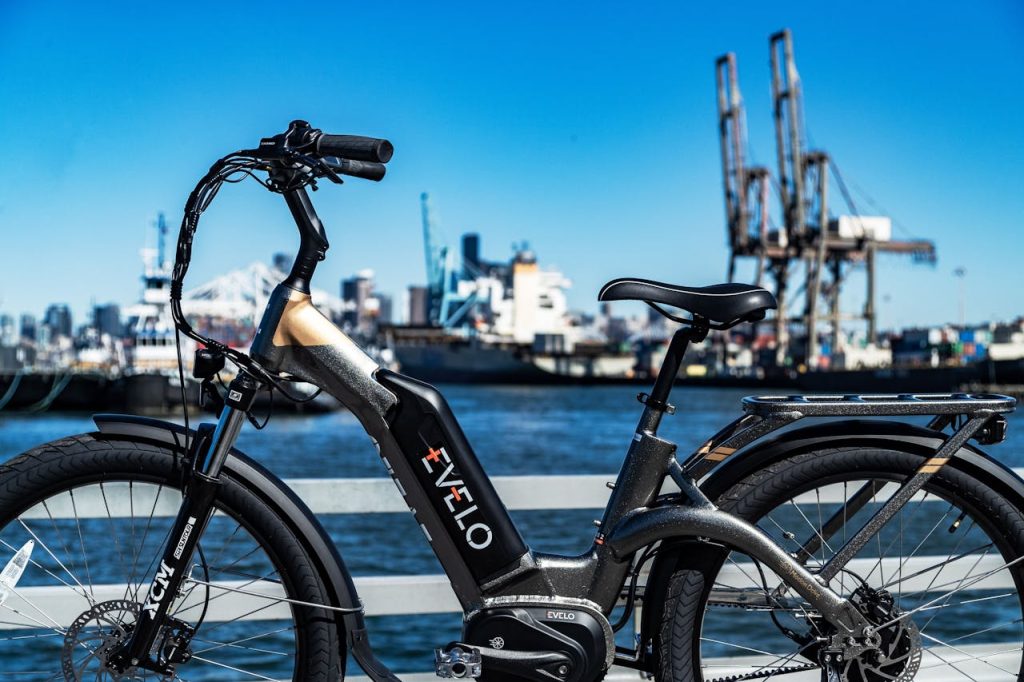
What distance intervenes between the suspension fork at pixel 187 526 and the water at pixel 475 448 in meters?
3.32

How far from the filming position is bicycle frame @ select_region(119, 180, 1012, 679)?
6.37ft

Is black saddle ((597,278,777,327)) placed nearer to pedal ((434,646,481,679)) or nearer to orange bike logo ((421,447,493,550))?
orange bike logo ((421,447,493,550))

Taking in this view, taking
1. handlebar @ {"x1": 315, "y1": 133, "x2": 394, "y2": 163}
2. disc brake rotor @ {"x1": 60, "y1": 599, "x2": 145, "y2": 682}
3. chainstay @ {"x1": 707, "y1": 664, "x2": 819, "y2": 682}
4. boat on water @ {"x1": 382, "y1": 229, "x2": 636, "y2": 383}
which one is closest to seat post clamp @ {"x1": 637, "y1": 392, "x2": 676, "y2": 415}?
chainstay @ {"x1": 707, "y1": 664, "x2": 819, "y2": 682}

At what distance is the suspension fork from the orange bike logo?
0.35 meters

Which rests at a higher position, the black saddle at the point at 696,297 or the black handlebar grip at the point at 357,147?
the black handlebar grip at the point at 357,147

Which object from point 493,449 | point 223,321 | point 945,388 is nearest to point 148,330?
point 223,321

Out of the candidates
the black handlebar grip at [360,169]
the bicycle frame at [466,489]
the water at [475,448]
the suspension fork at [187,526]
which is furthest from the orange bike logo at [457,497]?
the water at [475,448]

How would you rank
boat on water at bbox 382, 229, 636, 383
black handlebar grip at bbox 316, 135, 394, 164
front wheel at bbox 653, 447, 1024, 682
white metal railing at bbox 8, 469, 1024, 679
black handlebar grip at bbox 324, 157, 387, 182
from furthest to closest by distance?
boat on water at bbox 382, 229, 636, 383, white metal railing at bbox 8, 469, 1024, 679, front wheel at bbox 653, 447, 1024, 682, black handlebar grip at bbox 324, 157, 387, 182, black handlebar grip at bbox 316, 135, 394, 164

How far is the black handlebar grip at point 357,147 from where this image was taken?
70.6 inches

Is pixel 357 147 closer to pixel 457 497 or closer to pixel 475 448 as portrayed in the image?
pixel 457 497

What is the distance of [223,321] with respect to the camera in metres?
65.1

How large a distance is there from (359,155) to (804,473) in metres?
1.00

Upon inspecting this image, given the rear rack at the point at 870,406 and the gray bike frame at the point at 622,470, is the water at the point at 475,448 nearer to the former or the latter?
the gray bike frame at the point at 622,470

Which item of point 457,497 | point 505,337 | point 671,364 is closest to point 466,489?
point 457,497
